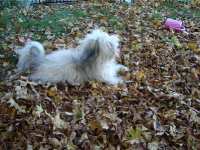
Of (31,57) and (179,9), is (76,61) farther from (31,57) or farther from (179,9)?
(179,9)

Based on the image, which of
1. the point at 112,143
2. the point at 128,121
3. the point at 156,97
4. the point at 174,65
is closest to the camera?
the point at 112,143

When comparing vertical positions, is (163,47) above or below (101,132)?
above

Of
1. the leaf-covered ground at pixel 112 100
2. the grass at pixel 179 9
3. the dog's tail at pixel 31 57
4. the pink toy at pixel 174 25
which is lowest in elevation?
the leaf-covered ground at pixel 112 100

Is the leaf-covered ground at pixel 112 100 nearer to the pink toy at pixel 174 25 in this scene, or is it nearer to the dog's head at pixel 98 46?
the pink toy at pixel 174 25

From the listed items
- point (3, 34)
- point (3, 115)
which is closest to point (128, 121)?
point (3, 115)

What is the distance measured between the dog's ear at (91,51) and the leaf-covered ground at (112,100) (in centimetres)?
39

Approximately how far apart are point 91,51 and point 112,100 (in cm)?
81

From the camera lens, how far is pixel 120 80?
6488 mm

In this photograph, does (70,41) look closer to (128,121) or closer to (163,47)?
(163,47)

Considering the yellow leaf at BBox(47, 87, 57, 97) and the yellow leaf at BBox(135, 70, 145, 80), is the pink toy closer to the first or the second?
the yellow leaf at BBox(135, 70, 145, 80)

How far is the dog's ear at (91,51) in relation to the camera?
6000mm

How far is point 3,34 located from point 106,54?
8.87 ft

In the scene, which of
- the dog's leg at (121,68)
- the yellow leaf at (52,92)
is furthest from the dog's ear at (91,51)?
the dog's leg at (121,68)

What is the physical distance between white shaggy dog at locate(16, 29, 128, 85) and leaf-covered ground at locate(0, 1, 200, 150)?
155 mm
